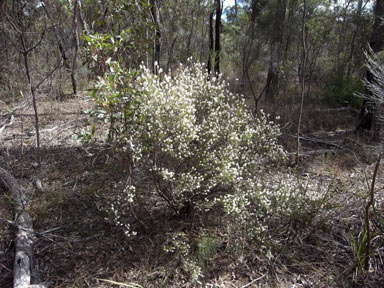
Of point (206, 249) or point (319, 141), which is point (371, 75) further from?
point (206, 249)

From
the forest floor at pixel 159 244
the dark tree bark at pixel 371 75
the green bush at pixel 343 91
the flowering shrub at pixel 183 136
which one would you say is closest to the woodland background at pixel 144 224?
the forest floor at pixel 159 244

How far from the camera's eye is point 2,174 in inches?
129

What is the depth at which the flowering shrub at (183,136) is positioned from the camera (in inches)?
84.9

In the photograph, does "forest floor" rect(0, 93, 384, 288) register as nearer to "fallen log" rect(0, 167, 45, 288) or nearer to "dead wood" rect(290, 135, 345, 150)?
"fallen log" rect(0, 167, 45, 288)

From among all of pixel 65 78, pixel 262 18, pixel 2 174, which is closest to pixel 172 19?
pixel 262 18

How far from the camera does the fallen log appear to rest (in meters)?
2.09

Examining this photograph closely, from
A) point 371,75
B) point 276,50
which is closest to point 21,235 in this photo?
point 371,75

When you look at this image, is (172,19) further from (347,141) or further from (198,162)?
(198,162)

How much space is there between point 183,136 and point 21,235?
1.79 meters

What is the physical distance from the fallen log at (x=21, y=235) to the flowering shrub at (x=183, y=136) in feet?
3.51

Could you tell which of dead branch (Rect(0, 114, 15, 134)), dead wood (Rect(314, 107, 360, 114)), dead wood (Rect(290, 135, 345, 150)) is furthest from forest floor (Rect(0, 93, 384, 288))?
dead wood (Rect(314, 107, 360, 114))

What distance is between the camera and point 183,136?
2268mm

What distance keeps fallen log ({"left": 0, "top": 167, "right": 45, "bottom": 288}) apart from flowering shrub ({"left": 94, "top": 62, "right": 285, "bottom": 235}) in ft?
3.51

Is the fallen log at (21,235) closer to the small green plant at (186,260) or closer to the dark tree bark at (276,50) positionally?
the small green plant at (186,260)
